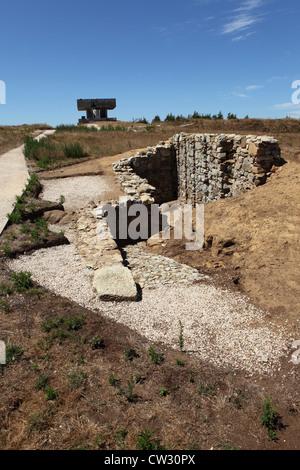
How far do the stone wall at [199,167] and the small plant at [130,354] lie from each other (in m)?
7.06

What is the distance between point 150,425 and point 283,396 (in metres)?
1.66

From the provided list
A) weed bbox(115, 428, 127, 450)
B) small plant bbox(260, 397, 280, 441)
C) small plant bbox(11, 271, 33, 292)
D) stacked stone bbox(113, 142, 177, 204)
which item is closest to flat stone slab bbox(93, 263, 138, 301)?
small plant bbox(11, 271, 33, 292)

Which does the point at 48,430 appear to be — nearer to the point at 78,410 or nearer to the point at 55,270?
the point at 78,410

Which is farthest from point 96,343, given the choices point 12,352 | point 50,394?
point 12,352

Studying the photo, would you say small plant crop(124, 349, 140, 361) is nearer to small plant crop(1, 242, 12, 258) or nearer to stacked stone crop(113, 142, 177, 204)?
small plant crop(1, 242, 12, 258)

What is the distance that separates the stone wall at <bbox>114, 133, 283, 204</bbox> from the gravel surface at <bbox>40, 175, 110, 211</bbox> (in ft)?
3.39

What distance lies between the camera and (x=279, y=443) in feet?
10.5

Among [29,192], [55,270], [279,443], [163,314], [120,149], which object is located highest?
[120,149]

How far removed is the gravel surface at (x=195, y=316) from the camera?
14.5 ft

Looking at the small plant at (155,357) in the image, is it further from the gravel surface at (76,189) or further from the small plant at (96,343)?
the gravel surface at (76,189)

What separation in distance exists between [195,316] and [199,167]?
9.90 m

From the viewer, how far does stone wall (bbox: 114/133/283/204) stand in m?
9.91

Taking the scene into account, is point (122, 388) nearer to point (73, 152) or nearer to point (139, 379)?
point (139, 379)

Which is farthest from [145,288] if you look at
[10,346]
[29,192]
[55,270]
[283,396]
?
[29,192]
